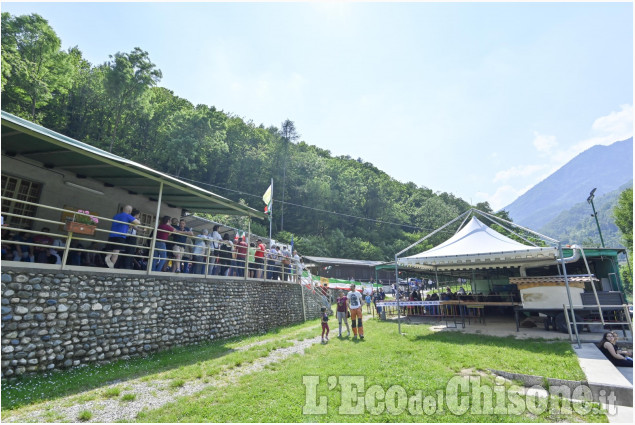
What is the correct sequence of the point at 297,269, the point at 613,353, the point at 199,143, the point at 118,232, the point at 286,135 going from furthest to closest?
the point at 286,135 < the point at 199,143 < the point at 297,269 < the point at 118,232 < the point at 613,353

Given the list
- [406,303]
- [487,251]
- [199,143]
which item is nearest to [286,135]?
[199,143]

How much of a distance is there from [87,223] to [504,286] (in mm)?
20550

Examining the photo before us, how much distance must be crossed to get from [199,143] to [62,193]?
36.4 meters

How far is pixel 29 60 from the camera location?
2814cm

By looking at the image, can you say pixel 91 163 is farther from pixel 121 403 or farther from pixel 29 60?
pixel 29 60

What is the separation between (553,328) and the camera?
10555 millimetres

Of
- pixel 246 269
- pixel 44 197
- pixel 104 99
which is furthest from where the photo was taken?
pixel 104 99

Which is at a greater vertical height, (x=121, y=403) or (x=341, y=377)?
(x=341, y=377)

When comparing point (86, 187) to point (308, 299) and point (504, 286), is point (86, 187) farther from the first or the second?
point (504, 286)

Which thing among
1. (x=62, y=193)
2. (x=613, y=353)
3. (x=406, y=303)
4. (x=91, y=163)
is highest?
(x=91, y=163)

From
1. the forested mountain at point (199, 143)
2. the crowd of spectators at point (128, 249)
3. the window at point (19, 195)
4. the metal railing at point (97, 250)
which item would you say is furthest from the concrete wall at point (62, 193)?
the forested mountain at point (199, 143)

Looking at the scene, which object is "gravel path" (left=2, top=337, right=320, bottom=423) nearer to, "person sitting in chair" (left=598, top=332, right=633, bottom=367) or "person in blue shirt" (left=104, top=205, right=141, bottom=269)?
"person in blue shirt" (left=104, top=205, right=141, bottom=269)

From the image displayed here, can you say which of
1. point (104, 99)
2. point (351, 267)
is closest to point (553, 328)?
point (351, 267)

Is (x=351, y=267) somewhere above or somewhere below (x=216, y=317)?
above
